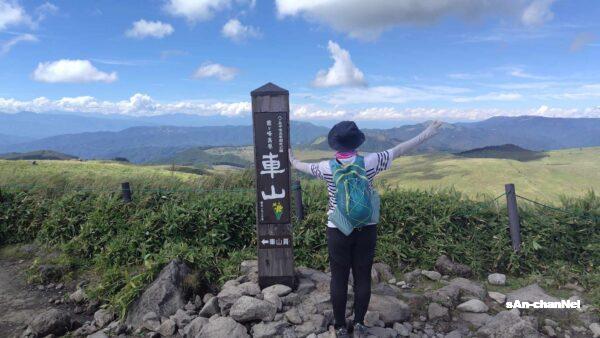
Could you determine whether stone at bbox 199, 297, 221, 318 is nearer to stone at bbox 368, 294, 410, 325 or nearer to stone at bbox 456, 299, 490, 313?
stone at bbox 368, 294, 410, 325

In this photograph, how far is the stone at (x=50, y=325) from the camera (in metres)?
5.55

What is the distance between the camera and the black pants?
4262 mm

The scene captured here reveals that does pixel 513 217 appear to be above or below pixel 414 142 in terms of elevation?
below

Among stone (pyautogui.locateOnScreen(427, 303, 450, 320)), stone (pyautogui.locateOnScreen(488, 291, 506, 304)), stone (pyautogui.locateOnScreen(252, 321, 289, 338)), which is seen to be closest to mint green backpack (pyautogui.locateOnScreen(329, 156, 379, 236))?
stone (pyautogui.locateOnScreen(252, 321, 289, 338))

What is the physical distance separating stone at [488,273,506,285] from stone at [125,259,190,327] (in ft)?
17.3

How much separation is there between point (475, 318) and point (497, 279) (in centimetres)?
171

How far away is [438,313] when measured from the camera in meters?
5.59

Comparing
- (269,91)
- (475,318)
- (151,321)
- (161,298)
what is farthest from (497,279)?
(151,321)

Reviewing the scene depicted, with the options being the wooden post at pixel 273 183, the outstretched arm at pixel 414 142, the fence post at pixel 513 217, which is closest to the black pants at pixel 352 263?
the outstretched arm at pixel 414 142

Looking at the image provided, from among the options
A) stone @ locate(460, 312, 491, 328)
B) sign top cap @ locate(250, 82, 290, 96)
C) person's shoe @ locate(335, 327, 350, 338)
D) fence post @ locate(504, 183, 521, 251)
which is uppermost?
sign top cap @ locate(250, 82, 290, 96)

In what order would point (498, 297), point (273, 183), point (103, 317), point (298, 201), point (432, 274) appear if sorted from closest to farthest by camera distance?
point (273, 183), point (103, 317), point (498, 297), point (432, 274), point (298, 201)

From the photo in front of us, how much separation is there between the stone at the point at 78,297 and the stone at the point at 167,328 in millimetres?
2326

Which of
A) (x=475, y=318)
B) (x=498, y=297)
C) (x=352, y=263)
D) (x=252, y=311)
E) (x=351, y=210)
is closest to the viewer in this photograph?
(x=351, y=210)

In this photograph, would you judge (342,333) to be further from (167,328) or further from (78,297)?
(78,297)
